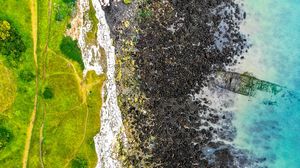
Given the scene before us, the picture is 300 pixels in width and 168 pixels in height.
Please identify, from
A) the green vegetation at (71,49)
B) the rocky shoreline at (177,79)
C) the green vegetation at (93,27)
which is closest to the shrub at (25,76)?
the green vegetation at (71,49)

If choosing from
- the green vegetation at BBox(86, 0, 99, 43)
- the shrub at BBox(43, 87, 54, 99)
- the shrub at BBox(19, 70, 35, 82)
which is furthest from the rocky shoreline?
the shrub at BBox(19, 70, 35, 82)

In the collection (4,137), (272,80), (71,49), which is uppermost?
(272,80)

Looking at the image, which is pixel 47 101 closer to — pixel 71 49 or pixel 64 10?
pixel 71 49

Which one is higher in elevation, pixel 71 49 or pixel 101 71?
pixel 71 49

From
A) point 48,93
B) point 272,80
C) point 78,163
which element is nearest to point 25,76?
point 48,93

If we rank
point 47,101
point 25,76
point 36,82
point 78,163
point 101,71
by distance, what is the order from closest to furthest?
point 25,76 → point 36,82 → point 47,101 → point 78,163 → point 101,71

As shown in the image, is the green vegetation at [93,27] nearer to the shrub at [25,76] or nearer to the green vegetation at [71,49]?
the green vegetation at [71,49]

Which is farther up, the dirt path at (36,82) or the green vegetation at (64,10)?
the green vegetation at (64,10)
